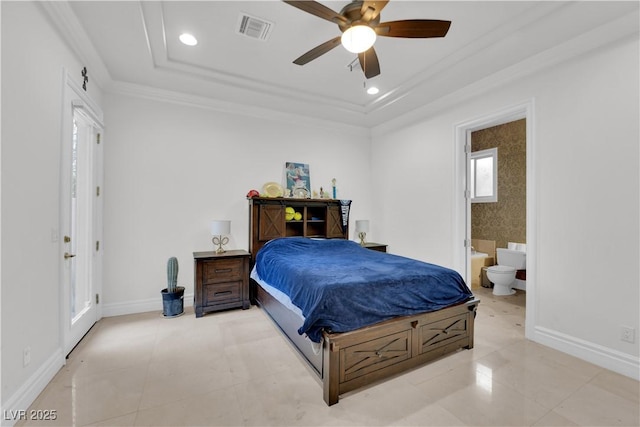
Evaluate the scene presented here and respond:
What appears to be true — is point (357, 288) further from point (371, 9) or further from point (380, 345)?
point (371, 9)

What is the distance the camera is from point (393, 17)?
7.78ft

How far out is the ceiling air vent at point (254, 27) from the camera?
7.82 feet

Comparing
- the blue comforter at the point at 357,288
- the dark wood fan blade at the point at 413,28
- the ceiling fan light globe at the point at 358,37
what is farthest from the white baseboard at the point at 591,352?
the ceiling fan light globe at the point at 358,37

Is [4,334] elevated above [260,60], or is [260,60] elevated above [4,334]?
[260,60]

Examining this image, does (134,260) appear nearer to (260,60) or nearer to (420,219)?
(260,60)

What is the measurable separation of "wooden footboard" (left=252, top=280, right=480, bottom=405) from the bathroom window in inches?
137

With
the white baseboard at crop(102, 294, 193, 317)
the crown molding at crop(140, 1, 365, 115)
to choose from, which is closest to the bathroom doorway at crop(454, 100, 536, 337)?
the crown molding at crop(140, 1, 365, 115)

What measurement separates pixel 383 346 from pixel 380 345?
0.11 feet

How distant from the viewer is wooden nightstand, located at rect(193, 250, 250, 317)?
338cm

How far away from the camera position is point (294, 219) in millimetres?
4238

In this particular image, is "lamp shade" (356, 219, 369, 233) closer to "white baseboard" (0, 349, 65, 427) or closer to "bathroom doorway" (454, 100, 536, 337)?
"bathroom doorway" (454, 100, 536, 337)

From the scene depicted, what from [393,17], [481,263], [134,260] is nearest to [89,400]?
[134,260]

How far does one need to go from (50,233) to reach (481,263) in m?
5.68

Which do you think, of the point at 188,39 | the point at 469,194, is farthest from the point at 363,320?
the point at 188,39
